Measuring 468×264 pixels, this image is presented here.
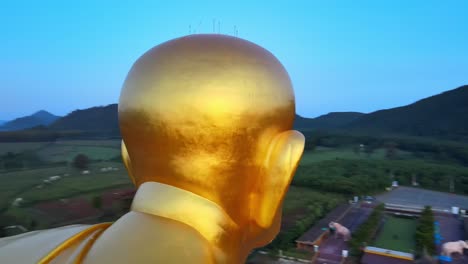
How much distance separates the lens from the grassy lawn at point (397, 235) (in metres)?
14.1

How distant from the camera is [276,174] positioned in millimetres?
2205

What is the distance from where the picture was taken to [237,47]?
7.38 ft

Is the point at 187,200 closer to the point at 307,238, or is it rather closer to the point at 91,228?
the point at 91,228

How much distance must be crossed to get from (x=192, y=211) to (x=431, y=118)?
68.7 meters

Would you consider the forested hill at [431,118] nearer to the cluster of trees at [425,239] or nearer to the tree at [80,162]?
the cluster of trees at [425,239]

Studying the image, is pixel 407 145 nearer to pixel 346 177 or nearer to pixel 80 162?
pixel 346 177

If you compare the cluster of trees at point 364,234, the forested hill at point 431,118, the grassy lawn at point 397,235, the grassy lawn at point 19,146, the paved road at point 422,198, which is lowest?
the paved road at point 422,198

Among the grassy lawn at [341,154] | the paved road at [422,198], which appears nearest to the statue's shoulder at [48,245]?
the paved road at [422,198]

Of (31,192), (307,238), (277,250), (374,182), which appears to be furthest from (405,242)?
(31,192)

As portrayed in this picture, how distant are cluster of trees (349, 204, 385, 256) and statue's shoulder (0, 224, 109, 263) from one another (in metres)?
12.0

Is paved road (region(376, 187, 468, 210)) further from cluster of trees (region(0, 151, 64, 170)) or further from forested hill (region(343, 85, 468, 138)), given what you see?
forested hill (region(343, 85, 468, 138))

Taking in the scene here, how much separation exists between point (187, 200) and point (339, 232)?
45.4 feet

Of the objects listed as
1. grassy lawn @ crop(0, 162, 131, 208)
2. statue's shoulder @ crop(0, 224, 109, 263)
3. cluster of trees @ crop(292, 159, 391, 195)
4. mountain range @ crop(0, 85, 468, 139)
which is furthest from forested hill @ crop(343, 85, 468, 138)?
statue's shoulder @ crop(0, 224, 109, 263)

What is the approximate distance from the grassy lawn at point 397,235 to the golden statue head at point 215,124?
1300 cm
